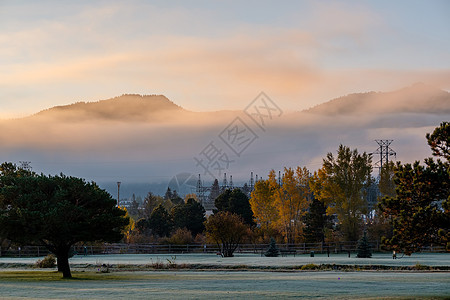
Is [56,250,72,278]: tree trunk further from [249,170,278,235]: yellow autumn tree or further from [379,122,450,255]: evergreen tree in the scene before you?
[249,170,278,235]: yellow autumn tree

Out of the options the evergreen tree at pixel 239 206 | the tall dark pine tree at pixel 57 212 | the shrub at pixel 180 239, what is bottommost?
the shrub at pixel 180 239

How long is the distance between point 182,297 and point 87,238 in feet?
64.4

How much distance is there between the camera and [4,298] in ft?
88.4

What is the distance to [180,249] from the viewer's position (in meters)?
92.9

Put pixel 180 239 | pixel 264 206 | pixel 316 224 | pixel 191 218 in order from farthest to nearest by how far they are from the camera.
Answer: pixel 191 218 < pixel 264 206 < pixel 180 239 < pixel 316 224

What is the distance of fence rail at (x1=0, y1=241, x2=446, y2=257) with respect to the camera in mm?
85812

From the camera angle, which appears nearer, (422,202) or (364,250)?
(422,202)

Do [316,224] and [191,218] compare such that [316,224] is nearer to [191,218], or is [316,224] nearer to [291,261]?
[191,218]

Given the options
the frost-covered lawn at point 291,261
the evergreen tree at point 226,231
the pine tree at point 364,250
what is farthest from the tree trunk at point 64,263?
the pine tree at point 364,250

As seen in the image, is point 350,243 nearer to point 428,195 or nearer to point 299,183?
point 299,183

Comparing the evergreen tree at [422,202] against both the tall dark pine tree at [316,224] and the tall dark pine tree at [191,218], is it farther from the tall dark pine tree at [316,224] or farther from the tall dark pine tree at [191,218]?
the tall dark pine tree at [191,218]

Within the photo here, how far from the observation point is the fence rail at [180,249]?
85812 mm

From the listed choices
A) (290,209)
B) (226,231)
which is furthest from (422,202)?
(290,209)

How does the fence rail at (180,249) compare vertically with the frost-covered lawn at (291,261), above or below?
above
